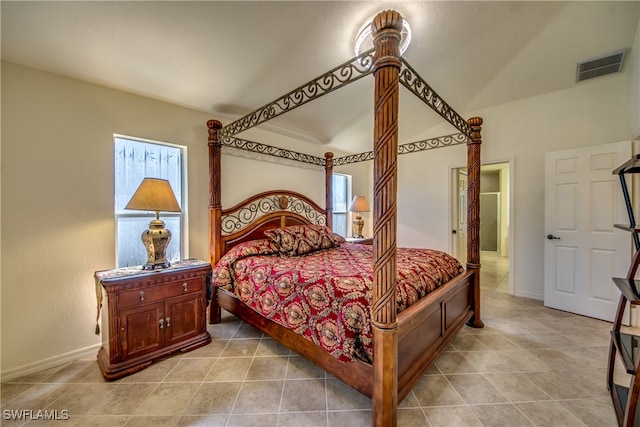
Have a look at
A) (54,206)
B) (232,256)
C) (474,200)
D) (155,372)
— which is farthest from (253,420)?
(474,200)

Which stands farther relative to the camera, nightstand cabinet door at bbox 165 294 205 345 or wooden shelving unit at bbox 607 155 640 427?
nightstand cabinet door at bbox 165 294 205 345

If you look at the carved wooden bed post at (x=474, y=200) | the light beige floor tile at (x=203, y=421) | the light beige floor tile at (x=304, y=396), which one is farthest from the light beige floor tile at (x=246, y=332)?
the carved wooden bed post at (x=474, y=200)

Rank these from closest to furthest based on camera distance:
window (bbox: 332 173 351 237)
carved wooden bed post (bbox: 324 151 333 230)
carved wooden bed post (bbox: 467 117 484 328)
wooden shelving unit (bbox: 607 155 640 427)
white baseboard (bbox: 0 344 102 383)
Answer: wooden shelving unit (bbox: 607 155 640 427)
white baseboard (bbox: 0 344 102 383)
carved wooden bed post (bbox: 467 117 484 328)
carved wooden bed post (bbox: 324 151 333 230)
window (bbox: 332 173 351 237)

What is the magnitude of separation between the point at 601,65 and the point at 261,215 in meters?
4.42

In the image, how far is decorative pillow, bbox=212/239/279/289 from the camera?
8.05 feet

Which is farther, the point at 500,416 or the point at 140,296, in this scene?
the point at 140,296

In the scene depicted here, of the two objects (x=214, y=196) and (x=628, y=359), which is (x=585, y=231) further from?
(x=214, y=196)

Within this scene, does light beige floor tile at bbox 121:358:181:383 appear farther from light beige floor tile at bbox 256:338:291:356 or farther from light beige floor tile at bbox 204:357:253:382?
light beige floor tile at bbox 256:338:291:356

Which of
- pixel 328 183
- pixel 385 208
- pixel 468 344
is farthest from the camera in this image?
pixel 328 183

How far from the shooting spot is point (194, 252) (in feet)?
9.24

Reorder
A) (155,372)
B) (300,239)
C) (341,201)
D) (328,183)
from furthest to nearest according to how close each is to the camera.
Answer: (341,201) < (328,183) < (300,239) < (155,372)

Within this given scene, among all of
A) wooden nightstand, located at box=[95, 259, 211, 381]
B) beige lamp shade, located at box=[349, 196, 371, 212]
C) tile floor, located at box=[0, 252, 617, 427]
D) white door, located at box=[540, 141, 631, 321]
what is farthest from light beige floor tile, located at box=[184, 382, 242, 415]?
white door, located at box=[540, 141, 631, 321]

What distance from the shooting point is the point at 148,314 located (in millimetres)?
1982

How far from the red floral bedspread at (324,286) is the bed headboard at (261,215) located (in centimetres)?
33
